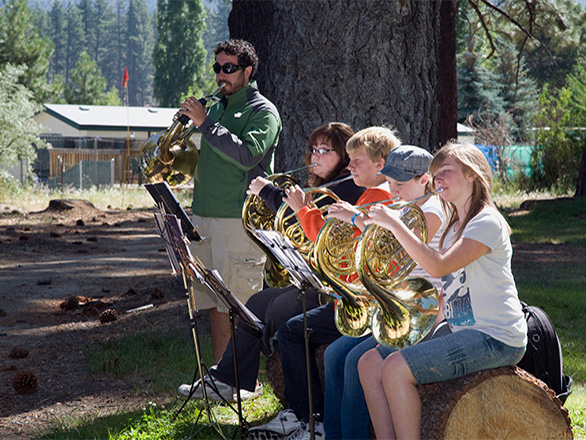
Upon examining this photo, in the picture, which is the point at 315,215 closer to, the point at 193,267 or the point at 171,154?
the point at 193,267

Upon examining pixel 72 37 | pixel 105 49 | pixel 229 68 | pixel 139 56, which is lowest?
Answer: pixel 229 68

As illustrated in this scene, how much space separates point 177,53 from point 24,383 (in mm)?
55044

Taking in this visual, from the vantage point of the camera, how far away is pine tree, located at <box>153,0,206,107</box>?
56287mm

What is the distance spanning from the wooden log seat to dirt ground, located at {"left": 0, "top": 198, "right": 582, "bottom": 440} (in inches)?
83.5

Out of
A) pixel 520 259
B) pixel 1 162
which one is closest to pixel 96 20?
pixel 1 162

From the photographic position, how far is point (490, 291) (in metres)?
2.75

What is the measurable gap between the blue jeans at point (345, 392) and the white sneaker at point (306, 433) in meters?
0.14

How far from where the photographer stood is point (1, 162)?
17391mm

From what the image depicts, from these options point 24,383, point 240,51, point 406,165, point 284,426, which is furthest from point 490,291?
point 24,383

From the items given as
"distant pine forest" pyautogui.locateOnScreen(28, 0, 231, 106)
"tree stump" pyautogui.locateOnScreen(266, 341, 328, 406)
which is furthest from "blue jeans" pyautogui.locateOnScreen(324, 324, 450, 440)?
"distant pine forest" pyautogui.locateOnScreen(28, 0, 231, 106)

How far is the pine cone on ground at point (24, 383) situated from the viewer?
4469 millimetres

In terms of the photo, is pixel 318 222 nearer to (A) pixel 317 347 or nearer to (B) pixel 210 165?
(A) pixel 317 347

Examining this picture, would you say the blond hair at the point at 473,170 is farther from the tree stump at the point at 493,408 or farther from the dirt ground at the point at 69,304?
the dirt ground at the point at 69,304

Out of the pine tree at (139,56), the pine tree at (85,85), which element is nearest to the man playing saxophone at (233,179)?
the pine tree at (85,85)
